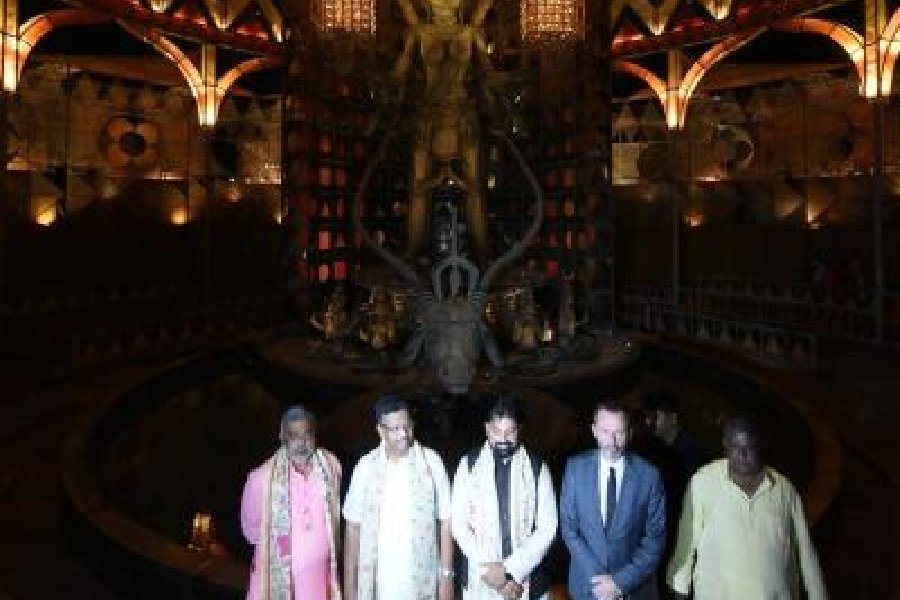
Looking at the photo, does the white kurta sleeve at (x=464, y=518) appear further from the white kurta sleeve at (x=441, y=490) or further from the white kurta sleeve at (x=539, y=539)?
the white kurta sleeve at (x=539, y=539)

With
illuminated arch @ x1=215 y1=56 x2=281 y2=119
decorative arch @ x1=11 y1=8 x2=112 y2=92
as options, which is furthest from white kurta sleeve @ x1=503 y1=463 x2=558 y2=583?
illuminated arch @ x1=215 y1=56 x2=281 y2=119

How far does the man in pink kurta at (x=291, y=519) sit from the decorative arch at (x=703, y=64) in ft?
51.2

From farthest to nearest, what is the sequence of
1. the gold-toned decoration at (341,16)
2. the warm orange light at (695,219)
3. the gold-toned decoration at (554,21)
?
the warm orange light at (695,219) < the gold-toned decoration at (554,21) < the gold-toned decoration at (341,16)

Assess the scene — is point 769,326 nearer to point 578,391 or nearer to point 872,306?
point 872,306

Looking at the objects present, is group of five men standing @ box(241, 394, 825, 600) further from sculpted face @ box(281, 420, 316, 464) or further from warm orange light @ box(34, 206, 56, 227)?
warm orange light @ box(34, 206, 56, 227)

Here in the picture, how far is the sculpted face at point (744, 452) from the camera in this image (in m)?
2.98

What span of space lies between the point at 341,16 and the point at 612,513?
506 inches

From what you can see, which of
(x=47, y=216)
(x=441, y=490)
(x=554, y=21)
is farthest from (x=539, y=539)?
(x=47, y=216)

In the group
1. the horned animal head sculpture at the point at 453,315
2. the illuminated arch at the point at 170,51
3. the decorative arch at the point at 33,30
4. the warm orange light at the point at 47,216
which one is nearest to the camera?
the horned animal head sculpture at the point at 453,315

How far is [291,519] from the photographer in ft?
10.9

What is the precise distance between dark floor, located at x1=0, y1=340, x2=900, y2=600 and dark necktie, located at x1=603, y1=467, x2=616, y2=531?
236 centimetres

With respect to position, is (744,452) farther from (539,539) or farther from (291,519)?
(291,519)

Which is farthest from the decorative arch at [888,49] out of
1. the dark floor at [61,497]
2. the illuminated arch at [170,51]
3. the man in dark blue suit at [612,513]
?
the illuminated arch at [170,51]

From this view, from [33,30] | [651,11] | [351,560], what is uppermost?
[651,11]
